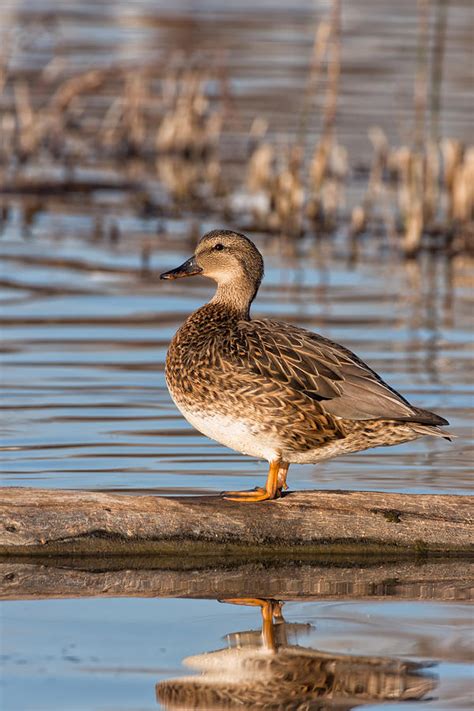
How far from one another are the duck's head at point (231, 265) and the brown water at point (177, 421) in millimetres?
885

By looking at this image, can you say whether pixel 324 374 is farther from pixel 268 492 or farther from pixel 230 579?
pixel 230 579

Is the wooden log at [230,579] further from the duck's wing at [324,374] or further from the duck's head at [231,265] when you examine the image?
the duck's head at [231,265]

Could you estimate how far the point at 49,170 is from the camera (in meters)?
17.9

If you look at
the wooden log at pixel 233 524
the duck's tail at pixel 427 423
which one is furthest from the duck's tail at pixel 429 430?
the wooden log at pixel 233 524

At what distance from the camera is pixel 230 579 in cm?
581

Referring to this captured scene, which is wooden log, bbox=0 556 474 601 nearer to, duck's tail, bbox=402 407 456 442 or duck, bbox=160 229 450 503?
duck, bbox=160 229 450 503

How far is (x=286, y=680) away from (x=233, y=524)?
1.24 meters

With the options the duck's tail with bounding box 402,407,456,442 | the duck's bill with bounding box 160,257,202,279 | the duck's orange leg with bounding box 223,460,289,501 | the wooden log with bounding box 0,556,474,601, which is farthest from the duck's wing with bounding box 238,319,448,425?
the duck's bill with bounding box 160,257,202,279

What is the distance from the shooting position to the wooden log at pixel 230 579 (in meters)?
5.63

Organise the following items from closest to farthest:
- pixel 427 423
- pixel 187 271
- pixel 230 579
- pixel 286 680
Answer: pixel 286 680, pixel 230 579, pixel 427 423, pixel 187 271

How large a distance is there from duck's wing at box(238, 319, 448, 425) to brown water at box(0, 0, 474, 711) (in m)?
0.61

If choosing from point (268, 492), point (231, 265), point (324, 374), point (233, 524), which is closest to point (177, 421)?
point (231, 265)

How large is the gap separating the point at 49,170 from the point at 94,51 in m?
7.81

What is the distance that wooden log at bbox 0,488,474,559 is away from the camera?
227 inches
